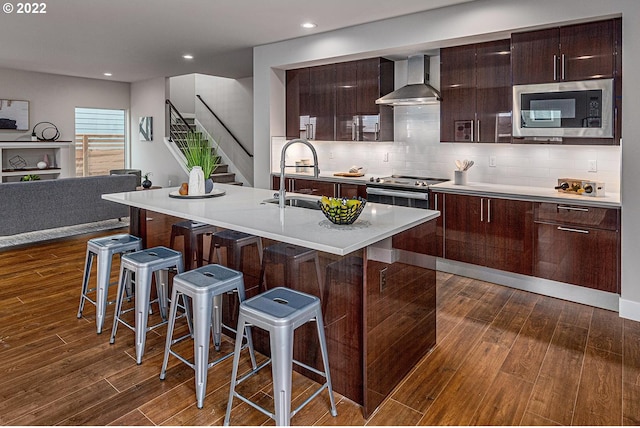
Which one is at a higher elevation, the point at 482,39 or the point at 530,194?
the point at 482,39

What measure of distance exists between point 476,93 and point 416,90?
652mm

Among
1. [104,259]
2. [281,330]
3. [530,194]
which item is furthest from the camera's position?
[530,194]

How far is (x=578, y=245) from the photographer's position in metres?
3.70

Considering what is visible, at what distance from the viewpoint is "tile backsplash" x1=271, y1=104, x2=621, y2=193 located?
414cm

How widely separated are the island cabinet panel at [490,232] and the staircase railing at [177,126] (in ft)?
21.4

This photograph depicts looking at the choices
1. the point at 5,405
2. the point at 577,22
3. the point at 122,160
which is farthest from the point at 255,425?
the point at 122,160

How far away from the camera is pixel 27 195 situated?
18.3ft

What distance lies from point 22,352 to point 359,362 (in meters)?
2.24

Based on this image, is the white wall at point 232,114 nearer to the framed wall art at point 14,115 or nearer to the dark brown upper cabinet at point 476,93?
the framed wall art at point 14,115

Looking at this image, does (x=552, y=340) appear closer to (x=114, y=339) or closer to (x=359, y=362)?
(x=359, y=362)

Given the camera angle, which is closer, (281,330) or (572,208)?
(281,330)

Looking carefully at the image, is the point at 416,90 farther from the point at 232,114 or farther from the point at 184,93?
the point at 184,93

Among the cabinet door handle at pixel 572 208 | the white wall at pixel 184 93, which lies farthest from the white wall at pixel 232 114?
the cabinet door handle at pixel 572 208

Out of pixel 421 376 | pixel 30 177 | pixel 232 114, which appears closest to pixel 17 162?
pixel 30 177
